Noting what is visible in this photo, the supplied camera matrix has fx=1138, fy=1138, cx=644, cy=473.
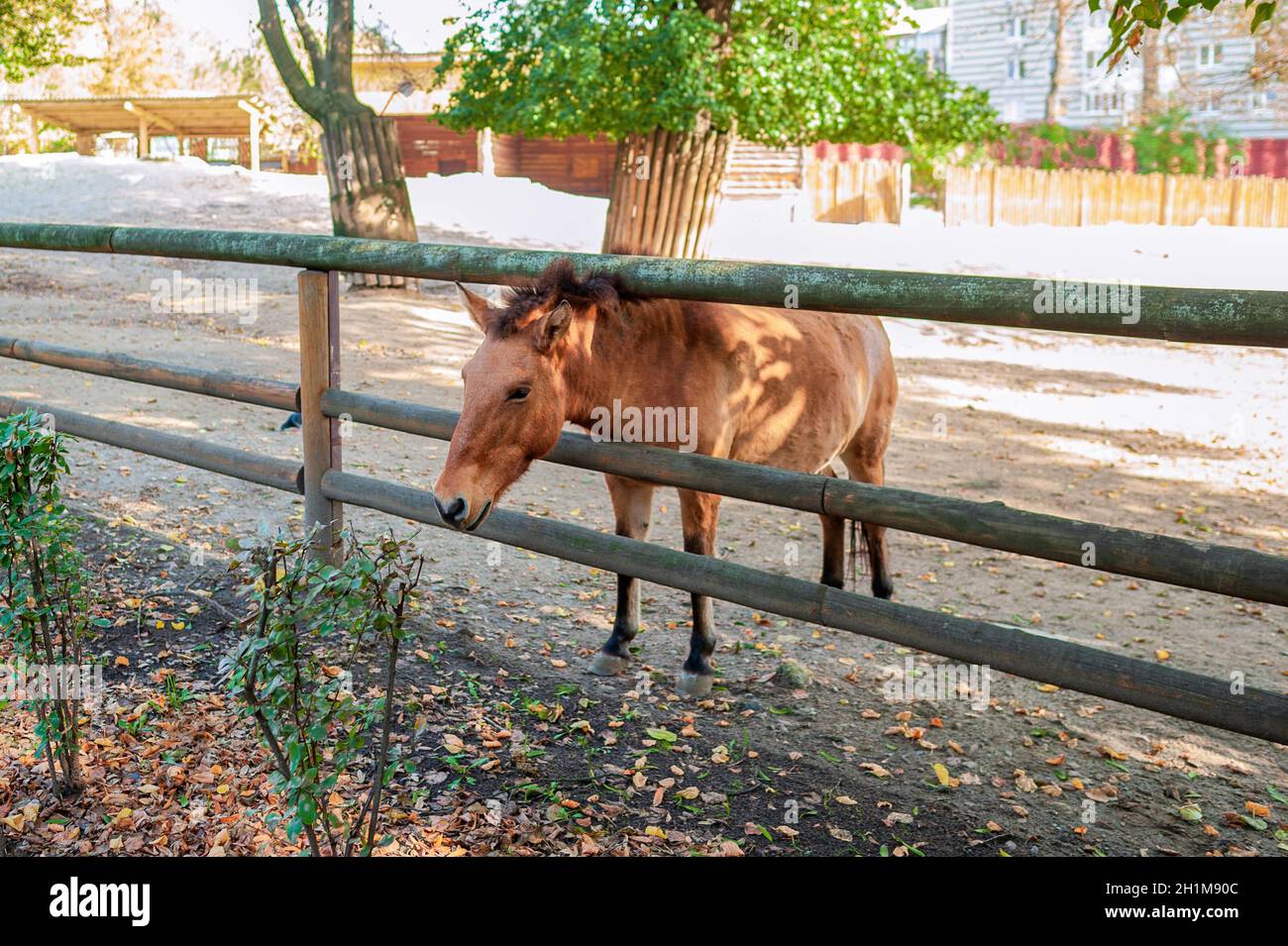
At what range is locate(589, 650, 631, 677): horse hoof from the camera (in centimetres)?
472

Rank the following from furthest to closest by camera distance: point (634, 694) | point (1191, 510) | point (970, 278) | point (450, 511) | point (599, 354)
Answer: point (1191, 510) < point (634, 694) < point (599, 354) < point (450, 511) < point (970, 278)

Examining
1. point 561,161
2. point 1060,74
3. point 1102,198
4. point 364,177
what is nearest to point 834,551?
point 364,177

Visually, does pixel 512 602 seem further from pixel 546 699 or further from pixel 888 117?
pixel 888 117

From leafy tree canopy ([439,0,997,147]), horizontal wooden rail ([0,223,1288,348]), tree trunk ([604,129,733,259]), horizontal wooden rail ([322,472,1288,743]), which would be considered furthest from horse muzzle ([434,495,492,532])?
tree trunk ([604,129,733,259])

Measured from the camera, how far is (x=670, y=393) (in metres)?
4.35

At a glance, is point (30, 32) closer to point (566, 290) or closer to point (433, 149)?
point (433, 149)

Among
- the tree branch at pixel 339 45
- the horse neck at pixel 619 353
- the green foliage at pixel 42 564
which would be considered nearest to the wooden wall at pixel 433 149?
the tree branch at pixel 339 45

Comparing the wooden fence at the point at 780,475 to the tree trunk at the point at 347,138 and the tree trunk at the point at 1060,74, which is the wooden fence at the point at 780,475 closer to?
the tree trunk at the point at 347,138

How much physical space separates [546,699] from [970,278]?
2271 millimetres

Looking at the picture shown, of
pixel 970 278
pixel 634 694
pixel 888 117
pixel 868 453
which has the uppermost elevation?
pixel 888 117

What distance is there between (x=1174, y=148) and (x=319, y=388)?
36231 mm

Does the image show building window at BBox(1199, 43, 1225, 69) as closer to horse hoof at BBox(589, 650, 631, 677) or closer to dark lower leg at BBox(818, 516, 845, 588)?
dark lower leg at BBox(818, 516, 845, 588)

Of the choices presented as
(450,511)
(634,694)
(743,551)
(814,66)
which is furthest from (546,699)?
(814,66)
